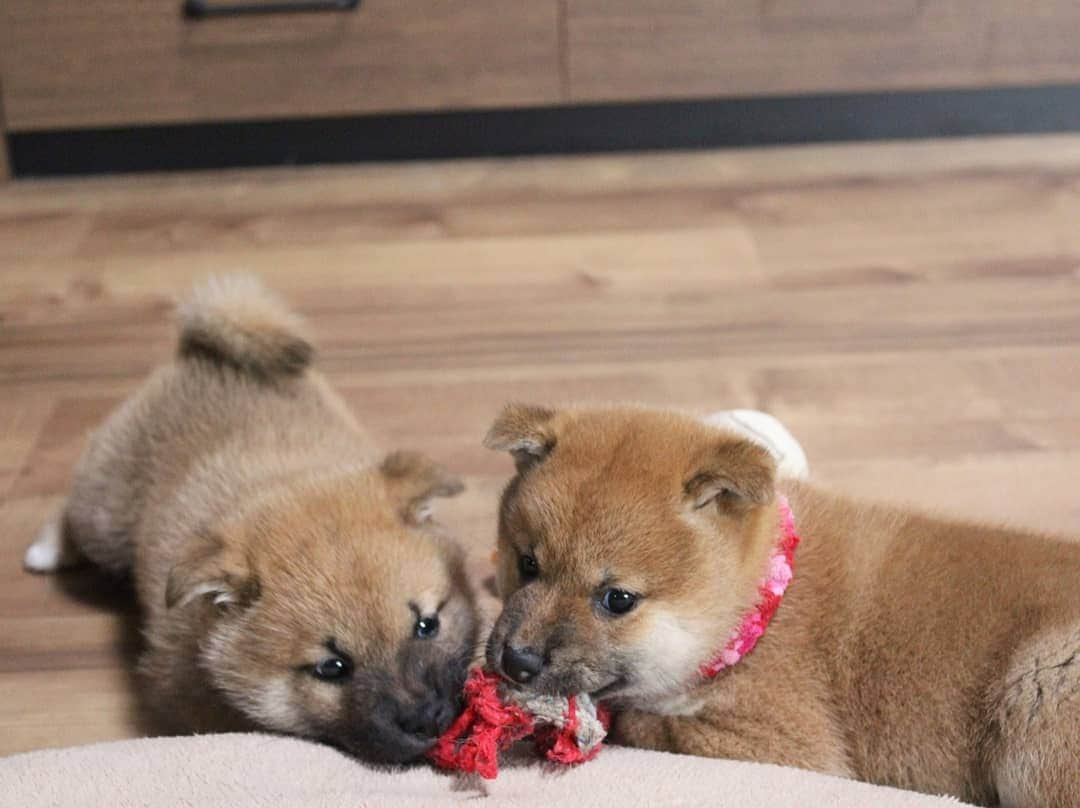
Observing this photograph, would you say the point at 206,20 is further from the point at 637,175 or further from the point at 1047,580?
the point at 1047,580

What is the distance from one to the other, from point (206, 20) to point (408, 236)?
732mm

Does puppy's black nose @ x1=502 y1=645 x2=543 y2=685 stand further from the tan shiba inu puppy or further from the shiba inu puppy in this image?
the shiba inu puppy

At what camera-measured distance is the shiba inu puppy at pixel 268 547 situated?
4.86 feet

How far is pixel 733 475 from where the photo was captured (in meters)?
1.38

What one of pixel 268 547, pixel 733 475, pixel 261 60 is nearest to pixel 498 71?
pixel 261 60

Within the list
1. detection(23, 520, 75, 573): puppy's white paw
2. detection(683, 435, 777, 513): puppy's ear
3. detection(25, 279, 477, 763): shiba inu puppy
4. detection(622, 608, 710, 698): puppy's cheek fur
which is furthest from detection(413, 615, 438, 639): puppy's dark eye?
detection(23, 520, 75, 573): puppy's white paw

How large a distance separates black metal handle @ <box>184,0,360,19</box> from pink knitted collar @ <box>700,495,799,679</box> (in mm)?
2128

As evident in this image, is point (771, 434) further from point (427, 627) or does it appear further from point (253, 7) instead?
point (253, 7)

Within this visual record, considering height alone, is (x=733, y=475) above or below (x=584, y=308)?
above

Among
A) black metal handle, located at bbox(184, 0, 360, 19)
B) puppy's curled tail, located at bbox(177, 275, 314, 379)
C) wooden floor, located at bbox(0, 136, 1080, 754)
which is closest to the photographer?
puppy's curled tail, located at bbox(177, 275, 314, 379)

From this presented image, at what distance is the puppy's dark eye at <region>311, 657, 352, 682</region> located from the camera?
149 cm

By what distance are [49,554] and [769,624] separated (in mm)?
1095

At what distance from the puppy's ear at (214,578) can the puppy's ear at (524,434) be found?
0.31 meters

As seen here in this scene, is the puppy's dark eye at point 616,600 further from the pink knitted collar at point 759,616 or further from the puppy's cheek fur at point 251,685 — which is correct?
the puppy's cheek fur at point 251,685
